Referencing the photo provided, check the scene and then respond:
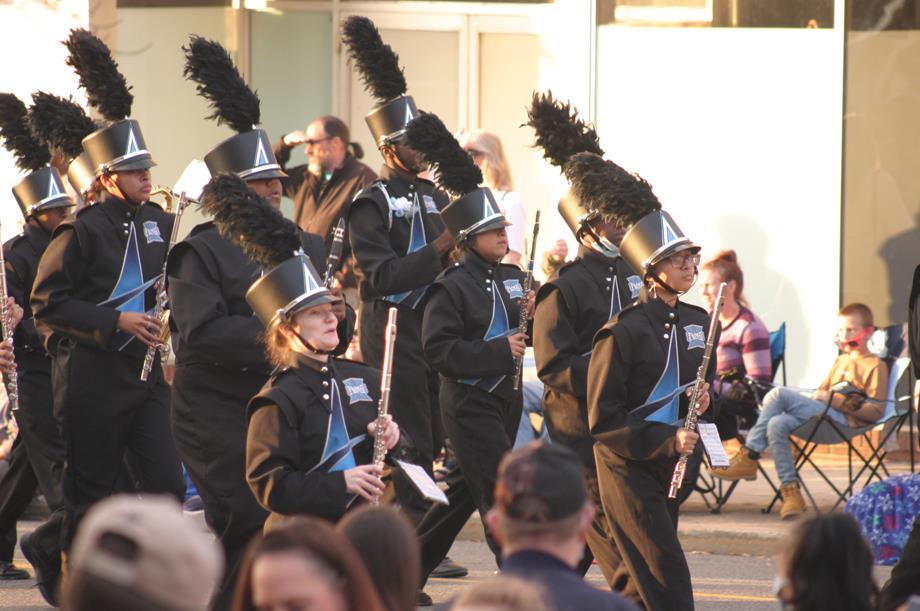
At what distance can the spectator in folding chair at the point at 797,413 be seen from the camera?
36.7ft

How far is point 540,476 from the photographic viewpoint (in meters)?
4.36

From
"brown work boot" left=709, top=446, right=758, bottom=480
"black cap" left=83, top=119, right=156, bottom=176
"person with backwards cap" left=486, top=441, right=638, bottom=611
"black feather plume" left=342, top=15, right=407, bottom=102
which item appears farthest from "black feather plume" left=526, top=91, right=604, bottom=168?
"person with backwards cap" left=486, top=441, right=638, bottom=611

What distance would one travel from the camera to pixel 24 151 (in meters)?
10.2

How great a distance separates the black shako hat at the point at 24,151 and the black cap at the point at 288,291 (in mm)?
3071

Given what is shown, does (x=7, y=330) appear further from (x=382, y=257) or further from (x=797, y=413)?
(x=797, y=413)

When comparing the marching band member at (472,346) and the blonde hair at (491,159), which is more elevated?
the blonde hair at (491,159)

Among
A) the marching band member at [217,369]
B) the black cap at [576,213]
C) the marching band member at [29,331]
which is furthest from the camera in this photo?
the marching band member at [29,331]

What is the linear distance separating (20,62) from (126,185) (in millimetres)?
5712

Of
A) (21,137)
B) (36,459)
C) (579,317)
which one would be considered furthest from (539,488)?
(21,137)

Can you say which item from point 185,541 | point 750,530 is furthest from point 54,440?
point 185,541

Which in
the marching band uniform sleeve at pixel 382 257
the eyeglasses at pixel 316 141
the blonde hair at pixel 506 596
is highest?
the eyeglasses at pixel 316 141

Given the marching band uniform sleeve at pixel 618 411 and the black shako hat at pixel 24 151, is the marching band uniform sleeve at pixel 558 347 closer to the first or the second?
the marching band uniform sleeve at pixel 618 411

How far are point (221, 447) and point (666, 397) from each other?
71.9 inches

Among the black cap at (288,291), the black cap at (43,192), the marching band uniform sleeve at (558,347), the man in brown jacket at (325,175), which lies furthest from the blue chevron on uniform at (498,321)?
the man in brown jacket at (325,175)
